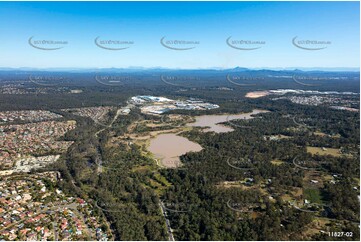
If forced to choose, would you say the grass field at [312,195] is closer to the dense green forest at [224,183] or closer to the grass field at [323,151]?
the dense green forest at [224,183]

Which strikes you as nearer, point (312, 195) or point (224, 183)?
point (312, 195)

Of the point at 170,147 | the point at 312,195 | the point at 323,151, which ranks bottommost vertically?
the point at 312,195

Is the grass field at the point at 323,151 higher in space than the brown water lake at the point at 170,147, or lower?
higher

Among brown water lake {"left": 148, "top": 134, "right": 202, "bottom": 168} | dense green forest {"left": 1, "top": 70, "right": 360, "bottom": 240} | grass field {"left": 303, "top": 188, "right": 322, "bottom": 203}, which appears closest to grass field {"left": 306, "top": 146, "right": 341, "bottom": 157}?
dense green forest {"left": 1, "top": 70, "right": 360, "bottom": 240}

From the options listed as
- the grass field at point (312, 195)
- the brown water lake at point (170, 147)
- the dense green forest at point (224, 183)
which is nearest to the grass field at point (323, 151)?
the dense green forest at point (224, 183)

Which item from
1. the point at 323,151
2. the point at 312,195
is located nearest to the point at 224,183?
the point at 312,195

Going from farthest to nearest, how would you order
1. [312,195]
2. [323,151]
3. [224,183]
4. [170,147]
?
1. [170,147]
2. [323,151]
3. [224,183]
4. [312,195]

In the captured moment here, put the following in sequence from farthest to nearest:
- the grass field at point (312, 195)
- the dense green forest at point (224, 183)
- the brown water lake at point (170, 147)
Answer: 1. the brown water lake at point (170, 147)
2. the grass field at point (312, 195)
3. the dense green forest at point (224, 183)

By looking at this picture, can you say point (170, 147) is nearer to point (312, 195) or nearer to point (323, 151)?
point (323, 151)

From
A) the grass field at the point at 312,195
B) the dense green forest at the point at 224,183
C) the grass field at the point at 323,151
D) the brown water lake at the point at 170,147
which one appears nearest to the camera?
the dense green forest at the point at 224,183

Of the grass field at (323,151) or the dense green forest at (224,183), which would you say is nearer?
the dense green forest at (224,183)

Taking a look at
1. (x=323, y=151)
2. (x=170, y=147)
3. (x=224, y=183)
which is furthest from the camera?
(x=170, y=147)
